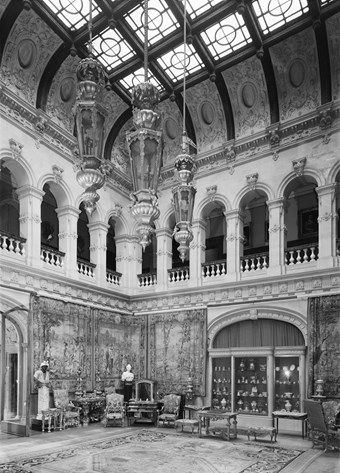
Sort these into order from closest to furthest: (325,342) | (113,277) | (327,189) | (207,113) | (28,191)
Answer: (325,342), (28,191), (327,189), (207,113), (113,277)

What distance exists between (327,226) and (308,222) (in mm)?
4167

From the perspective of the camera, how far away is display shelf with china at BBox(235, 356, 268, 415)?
1359 centimetres

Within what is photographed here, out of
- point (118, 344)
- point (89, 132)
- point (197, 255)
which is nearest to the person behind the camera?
point (89, 132)

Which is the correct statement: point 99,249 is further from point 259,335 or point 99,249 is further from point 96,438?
point 96,438

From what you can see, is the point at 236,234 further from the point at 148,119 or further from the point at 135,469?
the point at 148,119

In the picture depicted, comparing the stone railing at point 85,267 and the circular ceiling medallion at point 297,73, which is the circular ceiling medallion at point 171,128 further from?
the stone railing at point 85,267

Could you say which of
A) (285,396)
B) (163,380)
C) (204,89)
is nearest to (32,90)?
(204,89)

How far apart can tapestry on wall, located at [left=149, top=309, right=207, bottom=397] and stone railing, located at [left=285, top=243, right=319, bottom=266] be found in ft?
10.2

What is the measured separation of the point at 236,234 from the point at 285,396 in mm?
4872

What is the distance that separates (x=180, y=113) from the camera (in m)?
16.2

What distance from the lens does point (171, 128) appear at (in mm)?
16469

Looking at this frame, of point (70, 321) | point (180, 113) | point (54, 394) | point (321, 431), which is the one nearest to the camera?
point (321, 431)

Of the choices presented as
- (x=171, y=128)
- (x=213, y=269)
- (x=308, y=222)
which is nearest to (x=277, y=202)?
(x=213, y=269)

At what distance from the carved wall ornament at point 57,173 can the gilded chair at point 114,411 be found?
6.32 m
